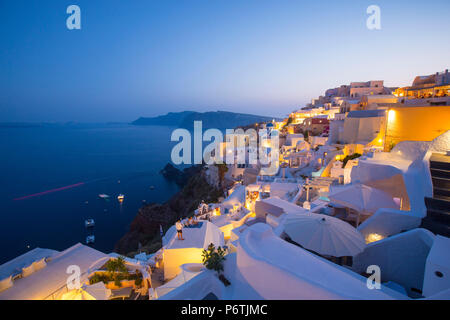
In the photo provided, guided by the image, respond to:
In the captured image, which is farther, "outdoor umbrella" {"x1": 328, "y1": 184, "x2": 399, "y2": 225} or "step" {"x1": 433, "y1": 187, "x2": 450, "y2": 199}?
"outdoor umbrella" {"x1": 328, "y1": 184, "x2": 399, "y2": 225}

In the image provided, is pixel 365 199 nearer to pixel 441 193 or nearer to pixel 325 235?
pixel 441 193

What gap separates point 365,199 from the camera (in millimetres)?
8273

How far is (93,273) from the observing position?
9.39 meters

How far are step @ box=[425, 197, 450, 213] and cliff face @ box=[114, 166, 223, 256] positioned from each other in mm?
22905

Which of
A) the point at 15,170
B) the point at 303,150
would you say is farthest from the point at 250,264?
the point at 15,170

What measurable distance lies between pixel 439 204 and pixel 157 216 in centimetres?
2950

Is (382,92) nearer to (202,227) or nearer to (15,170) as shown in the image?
(202,227)

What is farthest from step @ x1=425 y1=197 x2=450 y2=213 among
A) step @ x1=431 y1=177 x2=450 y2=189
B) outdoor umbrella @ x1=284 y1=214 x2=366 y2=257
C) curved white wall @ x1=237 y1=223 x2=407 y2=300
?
curved white wall @ x1=237 y1=223 x2=407 y2=300

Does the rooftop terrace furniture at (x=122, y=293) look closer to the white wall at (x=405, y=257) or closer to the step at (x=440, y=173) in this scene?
the white wall at (x=405, y=257)

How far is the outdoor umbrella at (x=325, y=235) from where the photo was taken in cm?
545

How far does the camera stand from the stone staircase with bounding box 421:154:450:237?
16.1ft

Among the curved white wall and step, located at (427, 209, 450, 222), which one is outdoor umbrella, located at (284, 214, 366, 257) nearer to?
step, located at (427, 209, 450, 222)

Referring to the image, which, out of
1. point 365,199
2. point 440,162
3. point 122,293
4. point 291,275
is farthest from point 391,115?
point 122,293

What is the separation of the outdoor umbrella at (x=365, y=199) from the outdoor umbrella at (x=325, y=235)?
2802 millimetres
